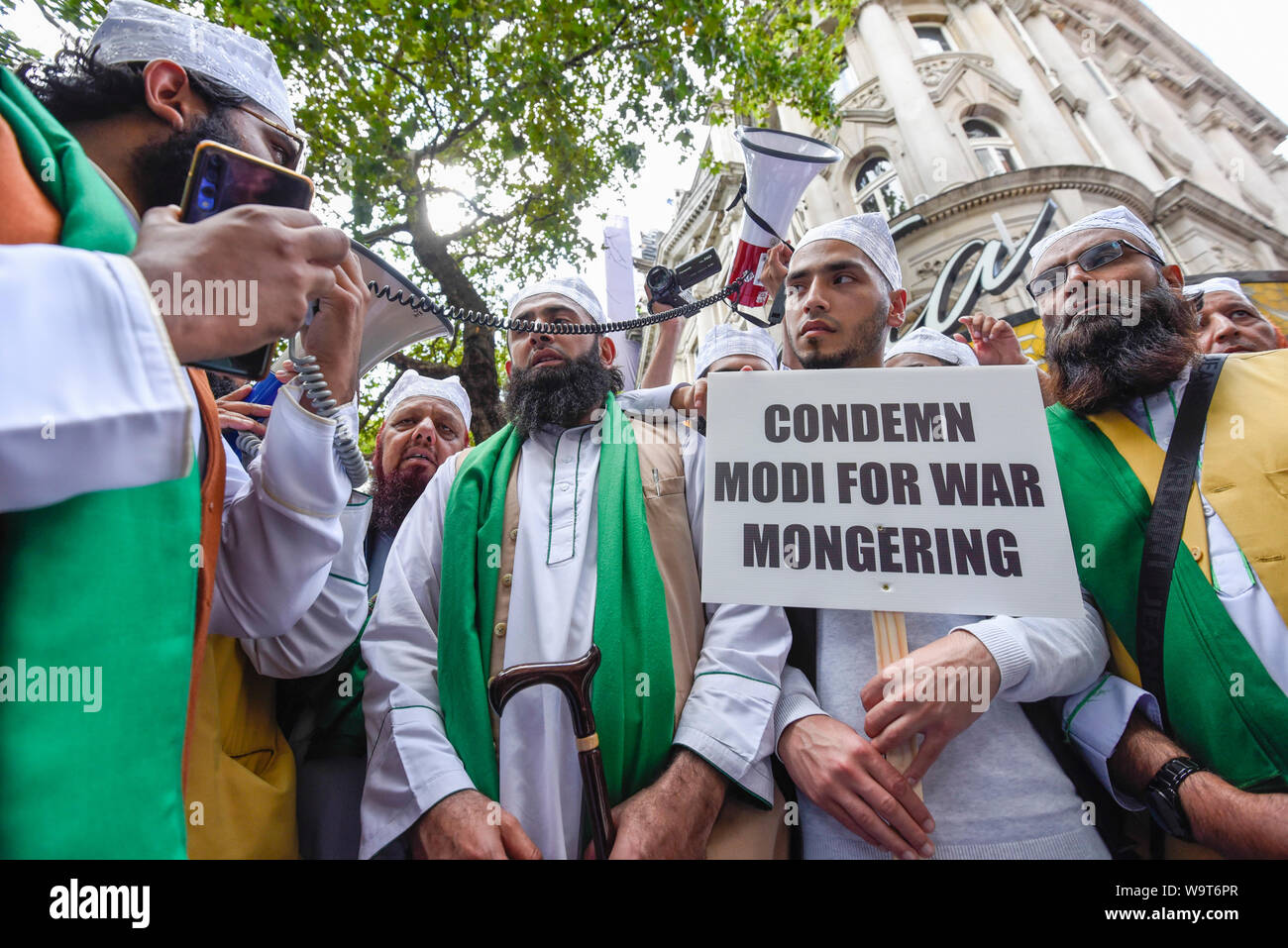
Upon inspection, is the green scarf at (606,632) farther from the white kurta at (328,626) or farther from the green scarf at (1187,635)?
the green scarf at (1187,635)

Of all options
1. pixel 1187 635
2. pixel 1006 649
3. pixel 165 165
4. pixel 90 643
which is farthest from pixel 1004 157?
pixel 90 643

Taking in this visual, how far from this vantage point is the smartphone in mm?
1190

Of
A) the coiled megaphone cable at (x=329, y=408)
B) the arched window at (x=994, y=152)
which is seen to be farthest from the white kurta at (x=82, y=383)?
the arched window at (x=994, y=152)

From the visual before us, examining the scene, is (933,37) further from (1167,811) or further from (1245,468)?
(1167,811)

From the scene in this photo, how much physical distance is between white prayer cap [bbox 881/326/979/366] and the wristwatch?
2.46 meters

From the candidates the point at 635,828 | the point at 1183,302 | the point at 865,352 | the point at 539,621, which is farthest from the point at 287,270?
the point at 1183,302

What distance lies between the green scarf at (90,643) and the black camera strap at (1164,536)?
92.3 inches

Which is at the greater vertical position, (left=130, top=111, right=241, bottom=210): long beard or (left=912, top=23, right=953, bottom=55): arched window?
(left=912, top=23, right=953, bottom=55): arched window

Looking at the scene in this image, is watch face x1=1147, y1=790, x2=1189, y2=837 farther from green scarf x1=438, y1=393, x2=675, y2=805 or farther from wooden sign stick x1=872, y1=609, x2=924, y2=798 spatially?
green scarf x1=438, y1=393, x2=675, y2=805

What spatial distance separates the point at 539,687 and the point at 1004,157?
16.4 metres

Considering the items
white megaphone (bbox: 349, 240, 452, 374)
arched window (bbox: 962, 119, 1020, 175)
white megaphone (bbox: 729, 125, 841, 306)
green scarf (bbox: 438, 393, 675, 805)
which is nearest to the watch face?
green scarf (bbox: 438, 393, 675, 805)

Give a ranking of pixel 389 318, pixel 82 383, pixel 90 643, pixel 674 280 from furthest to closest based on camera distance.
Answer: pixel 674 280, pixel 389 318, pixel 90 643, pixel 82 383

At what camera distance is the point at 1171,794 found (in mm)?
1442
